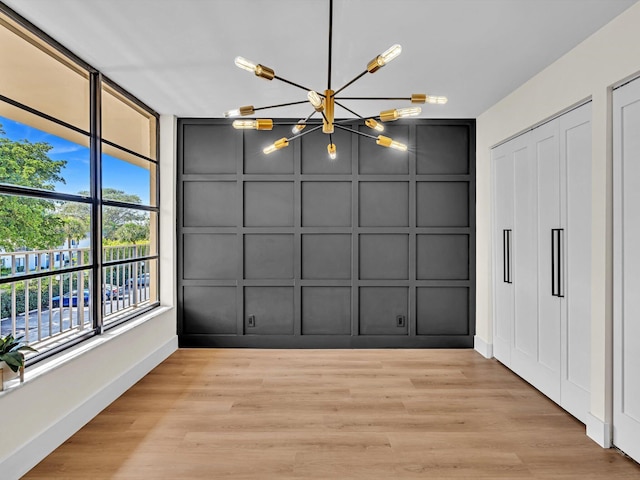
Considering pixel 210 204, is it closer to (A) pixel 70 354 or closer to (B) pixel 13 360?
(A) pixel 70 354

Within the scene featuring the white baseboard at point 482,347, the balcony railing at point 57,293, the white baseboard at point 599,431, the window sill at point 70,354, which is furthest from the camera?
the white baseboard at point 482,347

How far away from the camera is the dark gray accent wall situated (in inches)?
180

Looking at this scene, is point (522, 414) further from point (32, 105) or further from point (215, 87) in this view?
point (32, 105)

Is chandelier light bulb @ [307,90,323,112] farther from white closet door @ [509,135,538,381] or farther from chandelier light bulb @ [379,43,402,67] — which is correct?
white closet door @ [509,135,538,381]

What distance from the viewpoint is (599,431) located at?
2.52m

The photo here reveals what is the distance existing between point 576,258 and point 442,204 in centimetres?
186

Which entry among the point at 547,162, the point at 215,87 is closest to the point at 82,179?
the point at 215,87

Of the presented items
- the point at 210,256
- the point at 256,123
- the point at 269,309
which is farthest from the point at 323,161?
the point at 256,123

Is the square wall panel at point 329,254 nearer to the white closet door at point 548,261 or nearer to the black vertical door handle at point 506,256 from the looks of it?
the black vertical door handle at point 506,256

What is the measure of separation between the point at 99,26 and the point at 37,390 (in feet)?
7.46

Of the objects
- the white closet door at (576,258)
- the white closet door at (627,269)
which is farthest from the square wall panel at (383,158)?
the white closet door at (627,269)

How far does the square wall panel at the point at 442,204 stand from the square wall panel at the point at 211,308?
238 cm

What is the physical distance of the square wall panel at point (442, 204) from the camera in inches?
180

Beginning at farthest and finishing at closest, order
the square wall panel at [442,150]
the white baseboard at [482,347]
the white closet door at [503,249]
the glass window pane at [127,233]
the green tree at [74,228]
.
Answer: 1. the square wall panel at [442,150]
2. the white baseboard at [482,347]
3. the white closet door at [503,249]
4. the glass window pane at [127,233]
5. the green tree at [74,228]
